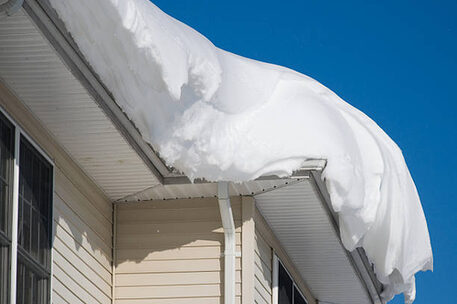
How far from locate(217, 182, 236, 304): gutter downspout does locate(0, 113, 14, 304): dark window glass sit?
2251 millimetres

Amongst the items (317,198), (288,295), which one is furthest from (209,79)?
(288,295)

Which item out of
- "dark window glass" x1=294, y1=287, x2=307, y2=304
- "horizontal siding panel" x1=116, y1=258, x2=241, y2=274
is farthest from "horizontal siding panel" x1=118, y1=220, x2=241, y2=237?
"dark window glass" x1=294, y1=287, x2=307, y2=304

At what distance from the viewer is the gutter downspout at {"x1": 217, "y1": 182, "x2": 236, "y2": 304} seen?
9867 millimetres

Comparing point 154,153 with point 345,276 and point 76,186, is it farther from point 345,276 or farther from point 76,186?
point 345,276

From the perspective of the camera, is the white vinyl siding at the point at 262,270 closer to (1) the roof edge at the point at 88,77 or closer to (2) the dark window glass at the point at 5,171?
(1) the roof edge at the point at 88,77

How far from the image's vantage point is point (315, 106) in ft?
31.6

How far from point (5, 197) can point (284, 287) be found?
4209 mm

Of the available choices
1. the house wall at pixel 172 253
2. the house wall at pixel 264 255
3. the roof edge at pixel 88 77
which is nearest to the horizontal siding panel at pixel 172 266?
the house wall at pixel 172 253

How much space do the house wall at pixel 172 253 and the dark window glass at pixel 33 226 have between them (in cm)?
162

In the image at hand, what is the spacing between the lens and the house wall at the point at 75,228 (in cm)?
878

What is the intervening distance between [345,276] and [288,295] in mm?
958

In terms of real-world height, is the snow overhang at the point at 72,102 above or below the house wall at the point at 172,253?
above

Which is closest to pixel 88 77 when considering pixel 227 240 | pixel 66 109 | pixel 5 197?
pixel 66 109

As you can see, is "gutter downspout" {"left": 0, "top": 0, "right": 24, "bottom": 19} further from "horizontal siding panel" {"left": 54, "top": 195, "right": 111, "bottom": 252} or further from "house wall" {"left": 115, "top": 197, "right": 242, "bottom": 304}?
"house wall" {"left": 115, "top": 197, "right": 242, "bottom": 304}
